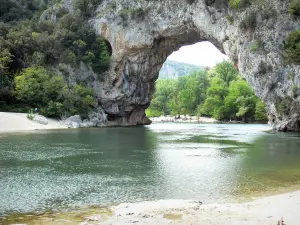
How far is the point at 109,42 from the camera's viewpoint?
57094 mm

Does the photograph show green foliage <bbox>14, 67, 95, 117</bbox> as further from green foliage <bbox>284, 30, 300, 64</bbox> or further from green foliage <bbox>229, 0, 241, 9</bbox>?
green foliage <bbox>284, 30, 300, 64</bbox>

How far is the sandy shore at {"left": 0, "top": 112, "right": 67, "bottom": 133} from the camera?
37.5m

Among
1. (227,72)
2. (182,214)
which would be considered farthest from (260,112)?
(182,214)

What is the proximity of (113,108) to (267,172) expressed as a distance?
4637 cm

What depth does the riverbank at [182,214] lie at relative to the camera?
7.52 m

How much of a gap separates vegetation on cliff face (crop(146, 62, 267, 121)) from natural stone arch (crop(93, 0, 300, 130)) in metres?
23.5

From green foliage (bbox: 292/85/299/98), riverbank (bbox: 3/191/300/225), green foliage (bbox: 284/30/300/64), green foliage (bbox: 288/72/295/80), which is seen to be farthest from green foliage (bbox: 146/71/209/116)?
riverbank (bbox: 3/191/300/225)

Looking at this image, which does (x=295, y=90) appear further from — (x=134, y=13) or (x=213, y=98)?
(x=213, y=98)

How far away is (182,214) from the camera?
8.18 m

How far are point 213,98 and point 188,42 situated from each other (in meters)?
32.2

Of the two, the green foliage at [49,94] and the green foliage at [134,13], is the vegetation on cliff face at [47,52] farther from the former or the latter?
the green foliage at [134,13]

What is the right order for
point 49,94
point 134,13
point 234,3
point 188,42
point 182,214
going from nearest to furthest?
point 182,214
point 234,3
point 49,94
point 134,13
point 188,42

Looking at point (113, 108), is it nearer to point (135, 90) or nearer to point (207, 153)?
point (135, 90)

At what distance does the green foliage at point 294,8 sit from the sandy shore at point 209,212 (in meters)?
30.9
